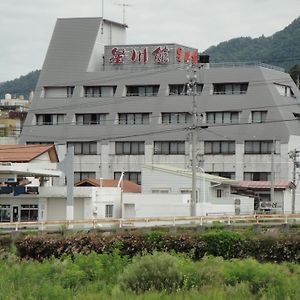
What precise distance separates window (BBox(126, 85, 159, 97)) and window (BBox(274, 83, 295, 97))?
39.6ft

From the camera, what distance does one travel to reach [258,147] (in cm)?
7481

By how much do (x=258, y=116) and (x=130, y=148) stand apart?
1311 centimetres

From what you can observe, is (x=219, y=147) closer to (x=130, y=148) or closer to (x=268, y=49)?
(x=130, y=148)

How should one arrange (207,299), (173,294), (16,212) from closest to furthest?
(207,299) → (173,294) → (16,212)

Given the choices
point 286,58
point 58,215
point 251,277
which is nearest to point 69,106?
point 58,215

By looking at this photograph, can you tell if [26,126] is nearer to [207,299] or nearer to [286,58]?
[286,58]

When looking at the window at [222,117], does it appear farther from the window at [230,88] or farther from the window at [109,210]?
the window at [109,210]

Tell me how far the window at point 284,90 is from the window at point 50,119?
21821 mm

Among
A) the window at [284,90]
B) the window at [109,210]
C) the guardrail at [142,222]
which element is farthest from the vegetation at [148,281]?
the window at [284,90]

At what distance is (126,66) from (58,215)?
3141 cm

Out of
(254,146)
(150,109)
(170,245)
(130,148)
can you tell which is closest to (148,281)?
(170,245)

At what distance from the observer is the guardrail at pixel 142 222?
41.3 metres

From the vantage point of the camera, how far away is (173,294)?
73.6ft

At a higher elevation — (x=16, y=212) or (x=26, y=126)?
(x=26, y=126)
